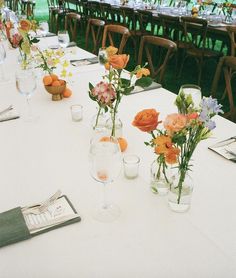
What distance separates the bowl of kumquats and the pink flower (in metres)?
0.68

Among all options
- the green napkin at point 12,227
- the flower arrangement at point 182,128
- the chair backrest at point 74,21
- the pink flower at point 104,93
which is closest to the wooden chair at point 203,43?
the chair backrest at point 74,21

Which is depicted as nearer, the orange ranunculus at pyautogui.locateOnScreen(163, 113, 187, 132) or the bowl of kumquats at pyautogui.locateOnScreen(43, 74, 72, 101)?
the orange ranunculus at pyautogui.locateOnScreen(163, 113, 187, 132)

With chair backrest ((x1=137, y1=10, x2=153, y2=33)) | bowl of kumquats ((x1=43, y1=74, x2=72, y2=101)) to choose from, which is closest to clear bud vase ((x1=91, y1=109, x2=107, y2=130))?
bowl of kumquats ((x1=43, y1=74, x2=72, y2=101))

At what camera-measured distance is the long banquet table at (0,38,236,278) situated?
0.79m

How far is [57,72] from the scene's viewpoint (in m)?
2.34

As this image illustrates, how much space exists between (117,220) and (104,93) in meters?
0.43

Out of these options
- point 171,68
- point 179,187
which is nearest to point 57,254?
point 179,187

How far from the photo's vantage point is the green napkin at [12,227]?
2.78 feet

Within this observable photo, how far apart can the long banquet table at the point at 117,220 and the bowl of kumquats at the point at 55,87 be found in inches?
12.1

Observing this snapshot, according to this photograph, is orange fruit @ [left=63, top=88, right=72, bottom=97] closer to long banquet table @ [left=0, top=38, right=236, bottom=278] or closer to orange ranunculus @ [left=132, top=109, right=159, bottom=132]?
long banquet table @ [left=0, top=38, right=236, bottom=278]

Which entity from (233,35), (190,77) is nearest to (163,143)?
(233,35)

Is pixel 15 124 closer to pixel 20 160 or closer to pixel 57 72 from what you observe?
pixel 20 160

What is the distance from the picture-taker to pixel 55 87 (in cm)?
175

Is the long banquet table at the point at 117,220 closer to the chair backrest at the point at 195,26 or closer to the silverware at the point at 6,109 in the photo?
the silverware at the point at 6,109
